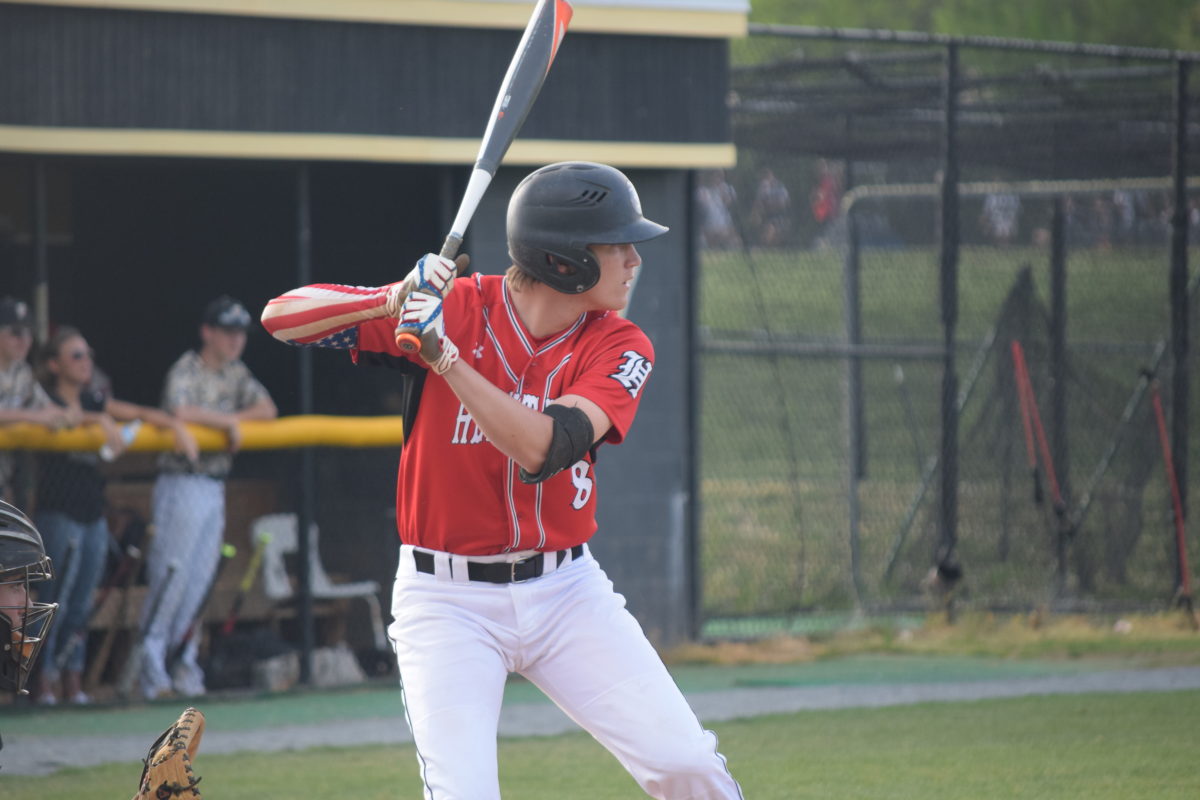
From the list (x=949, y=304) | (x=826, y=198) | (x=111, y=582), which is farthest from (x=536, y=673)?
(x=826, y=198)

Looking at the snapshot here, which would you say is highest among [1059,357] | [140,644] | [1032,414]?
[1059,357]

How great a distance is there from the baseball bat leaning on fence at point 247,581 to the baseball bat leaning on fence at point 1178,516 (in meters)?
5.21

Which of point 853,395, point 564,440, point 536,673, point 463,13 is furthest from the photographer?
point 853,395

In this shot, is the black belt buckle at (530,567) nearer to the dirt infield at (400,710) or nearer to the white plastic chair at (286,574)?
the dirt infield at (400,710)

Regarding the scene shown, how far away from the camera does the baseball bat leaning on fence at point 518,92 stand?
417 cm

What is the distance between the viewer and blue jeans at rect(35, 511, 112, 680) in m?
7.75

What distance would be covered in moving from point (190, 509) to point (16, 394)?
977 millimetres

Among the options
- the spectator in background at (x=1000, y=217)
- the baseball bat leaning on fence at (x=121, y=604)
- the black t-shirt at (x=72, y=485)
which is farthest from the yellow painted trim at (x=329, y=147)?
the spectator in background at (x=1000, y=217)

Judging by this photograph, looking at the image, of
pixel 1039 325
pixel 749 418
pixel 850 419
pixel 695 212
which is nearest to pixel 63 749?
pixel 695 212

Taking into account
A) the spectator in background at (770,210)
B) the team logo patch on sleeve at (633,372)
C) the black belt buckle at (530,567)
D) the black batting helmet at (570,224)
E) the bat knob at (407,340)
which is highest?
the spectator in background at (770,210)

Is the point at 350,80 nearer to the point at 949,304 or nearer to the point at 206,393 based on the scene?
the point at 206,393

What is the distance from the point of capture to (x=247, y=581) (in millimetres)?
8523

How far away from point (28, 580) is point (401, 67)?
523 cm

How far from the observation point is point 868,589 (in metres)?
10.7
